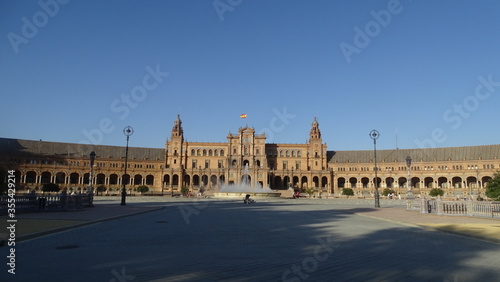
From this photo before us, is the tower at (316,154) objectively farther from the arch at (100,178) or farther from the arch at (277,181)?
the arch at (100,178)

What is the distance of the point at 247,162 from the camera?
113 m

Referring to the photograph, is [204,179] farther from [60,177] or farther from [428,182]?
[428,182]

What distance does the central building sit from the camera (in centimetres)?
10881

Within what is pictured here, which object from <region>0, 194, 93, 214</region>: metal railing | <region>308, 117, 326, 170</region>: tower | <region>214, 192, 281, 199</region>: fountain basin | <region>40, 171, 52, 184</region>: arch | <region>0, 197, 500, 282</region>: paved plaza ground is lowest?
<region>214, 192, 281, 199</region>: fountain basin

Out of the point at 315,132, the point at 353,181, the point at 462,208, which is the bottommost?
the point at 462,208

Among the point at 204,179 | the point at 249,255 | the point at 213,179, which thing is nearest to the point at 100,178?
the point at 204,179

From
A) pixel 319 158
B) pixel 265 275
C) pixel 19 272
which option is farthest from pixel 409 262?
pixel 319 158

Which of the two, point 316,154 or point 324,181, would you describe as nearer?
point 324,181

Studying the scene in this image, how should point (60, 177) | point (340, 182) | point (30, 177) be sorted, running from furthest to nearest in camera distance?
point (340, 182) < point (60, 177) < point (30, 177)

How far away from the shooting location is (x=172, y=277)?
282 inches

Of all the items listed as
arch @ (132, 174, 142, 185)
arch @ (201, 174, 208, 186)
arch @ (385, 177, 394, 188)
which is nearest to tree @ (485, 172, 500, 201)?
arch @ (385, 177, 394, 188)

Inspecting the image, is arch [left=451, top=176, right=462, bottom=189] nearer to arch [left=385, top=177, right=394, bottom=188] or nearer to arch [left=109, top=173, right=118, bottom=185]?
arch [left=385, top=177, right=394, bottom=188]

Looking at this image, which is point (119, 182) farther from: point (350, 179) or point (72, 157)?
point (350, 179)

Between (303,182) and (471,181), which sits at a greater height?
(471,181)
